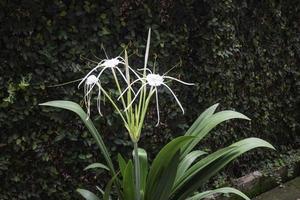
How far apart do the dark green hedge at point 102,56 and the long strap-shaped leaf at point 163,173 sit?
73cm

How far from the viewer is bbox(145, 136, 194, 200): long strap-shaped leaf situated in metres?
2.29

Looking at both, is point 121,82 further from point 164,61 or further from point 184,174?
point 184,174

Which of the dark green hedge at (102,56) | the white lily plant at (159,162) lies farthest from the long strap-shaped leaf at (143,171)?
the dark green hedge at (102,56)

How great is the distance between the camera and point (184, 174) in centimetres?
256

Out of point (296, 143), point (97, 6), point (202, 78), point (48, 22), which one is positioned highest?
point (296, 143)

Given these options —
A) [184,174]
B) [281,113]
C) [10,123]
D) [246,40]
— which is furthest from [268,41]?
[10,123]

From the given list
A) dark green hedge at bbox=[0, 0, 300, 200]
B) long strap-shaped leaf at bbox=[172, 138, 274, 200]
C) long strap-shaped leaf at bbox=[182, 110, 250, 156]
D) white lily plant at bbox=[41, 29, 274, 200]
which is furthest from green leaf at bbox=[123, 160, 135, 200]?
dark green hedge at bbox=[0, 0, 300, 200]

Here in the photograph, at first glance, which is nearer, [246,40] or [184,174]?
[184,174]

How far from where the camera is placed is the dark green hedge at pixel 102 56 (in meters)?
2.69

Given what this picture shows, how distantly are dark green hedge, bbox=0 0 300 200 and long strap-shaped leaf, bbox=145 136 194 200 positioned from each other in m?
0.73

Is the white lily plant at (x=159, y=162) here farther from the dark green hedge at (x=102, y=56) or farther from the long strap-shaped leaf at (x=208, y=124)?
the dark green hedge at (x=102, y=56)

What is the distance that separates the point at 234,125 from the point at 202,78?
2.19 ft

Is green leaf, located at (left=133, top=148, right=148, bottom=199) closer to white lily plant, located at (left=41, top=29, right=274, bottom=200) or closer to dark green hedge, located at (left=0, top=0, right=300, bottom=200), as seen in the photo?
white lily plant, located at (left=41, top=29, right=274, bottom=200)

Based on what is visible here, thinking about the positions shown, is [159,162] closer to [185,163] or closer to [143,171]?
[143,171]
